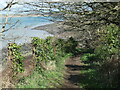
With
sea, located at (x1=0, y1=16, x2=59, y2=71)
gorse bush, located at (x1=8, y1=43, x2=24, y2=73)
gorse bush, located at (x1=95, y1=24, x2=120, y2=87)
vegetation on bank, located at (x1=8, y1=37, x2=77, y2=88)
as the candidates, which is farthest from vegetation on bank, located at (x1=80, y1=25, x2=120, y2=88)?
sea, located at (x1=0, y1=16, x2=59, y2=71)

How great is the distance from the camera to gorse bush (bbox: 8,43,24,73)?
339 inches

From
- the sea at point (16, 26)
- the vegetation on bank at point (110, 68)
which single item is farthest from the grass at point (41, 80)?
the vegetation on bank at point (110, 68)

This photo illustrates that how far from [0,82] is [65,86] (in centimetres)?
279

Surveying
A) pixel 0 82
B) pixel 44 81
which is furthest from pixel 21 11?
pixel 44 81

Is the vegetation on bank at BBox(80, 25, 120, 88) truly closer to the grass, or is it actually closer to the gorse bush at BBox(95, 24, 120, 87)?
the gorse bush at BBox(95, 24, 120, 87)

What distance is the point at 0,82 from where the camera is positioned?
24.5 feet

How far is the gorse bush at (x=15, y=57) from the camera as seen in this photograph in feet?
28.2

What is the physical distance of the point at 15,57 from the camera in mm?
8758

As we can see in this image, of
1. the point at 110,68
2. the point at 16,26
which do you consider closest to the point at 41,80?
the point at 110,68

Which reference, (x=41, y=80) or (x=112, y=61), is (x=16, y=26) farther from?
(x=112, y=61)

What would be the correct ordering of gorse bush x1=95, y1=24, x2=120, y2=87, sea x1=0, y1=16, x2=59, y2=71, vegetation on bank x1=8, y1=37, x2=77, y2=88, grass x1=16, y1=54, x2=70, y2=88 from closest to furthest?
sea x1=0, y1=16, x2=59, y2=71 < gorse bush x1=95, y1=24, x2=120, y2=87 < grass x1=16, y1=54, x2=70, y2=88 < vegetation on bank x1=8, y1=37, x2=77, y2=88

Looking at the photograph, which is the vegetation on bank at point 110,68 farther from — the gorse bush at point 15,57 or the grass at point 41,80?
the gorse bush at point 15,57

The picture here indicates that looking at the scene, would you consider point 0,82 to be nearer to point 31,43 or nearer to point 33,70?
point 33,70

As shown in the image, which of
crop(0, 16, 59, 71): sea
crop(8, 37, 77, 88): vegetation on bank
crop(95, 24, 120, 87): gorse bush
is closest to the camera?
crop(0, 16, 59, 71): sea
